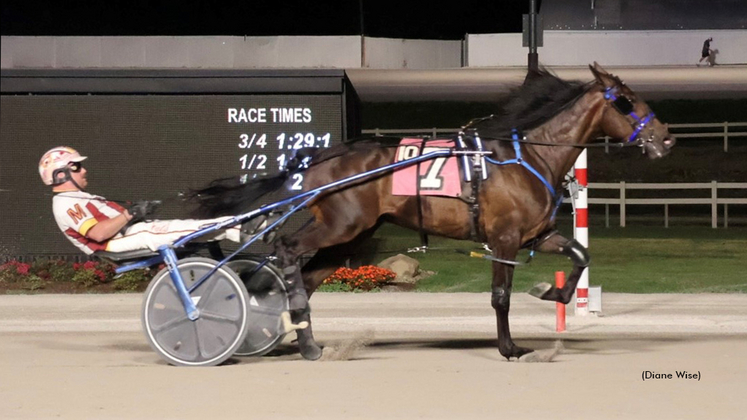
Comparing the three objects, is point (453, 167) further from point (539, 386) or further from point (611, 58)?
point (611, 58)

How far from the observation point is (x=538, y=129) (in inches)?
319

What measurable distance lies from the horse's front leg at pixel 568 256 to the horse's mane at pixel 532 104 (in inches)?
31.6

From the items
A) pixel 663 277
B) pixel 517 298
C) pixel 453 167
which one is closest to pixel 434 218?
pixel 453 167

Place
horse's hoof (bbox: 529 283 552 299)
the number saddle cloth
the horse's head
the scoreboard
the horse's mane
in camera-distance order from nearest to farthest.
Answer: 1. the number saddle cloth
2. horse's hoof (bbox: 529 283 552 299)
3. the horse's head
4. the horse's mane
5. the scoreboard

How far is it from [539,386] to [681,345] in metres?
2.03

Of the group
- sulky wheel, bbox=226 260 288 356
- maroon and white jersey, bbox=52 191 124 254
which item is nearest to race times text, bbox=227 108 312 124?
sulky wheel, bbox=226 260 288 356

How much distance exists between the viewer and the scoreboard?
39.0ft

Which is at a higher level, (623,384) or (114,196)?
(114,196)

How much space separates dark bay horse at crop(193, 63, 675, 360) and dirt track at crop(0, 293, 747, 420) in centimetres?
55

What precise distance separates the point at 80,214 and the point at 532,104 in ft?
10.1

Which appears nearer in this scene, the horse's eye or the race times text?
the horse's eye

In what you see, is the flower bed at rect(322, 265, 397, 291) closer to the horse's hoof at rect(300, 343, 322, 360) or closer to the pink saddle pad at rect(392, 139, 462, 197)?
the horse's hoof at rect(300, 343, 322, 360)

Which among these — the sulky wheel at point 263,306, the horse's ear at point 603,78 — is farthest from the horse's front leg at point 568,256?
the sulky wheel at point 263,306

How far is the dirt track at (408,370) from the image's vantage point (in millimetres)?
6199
